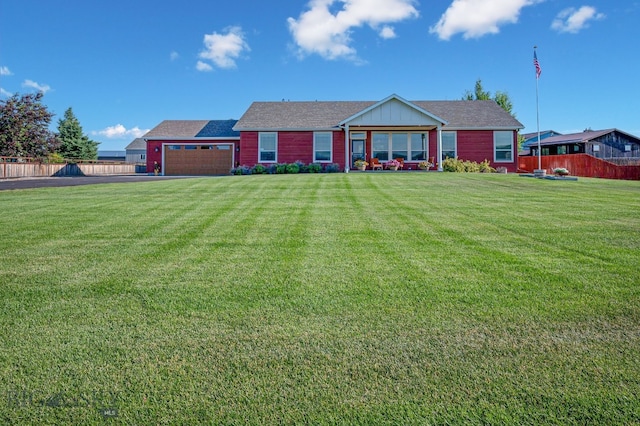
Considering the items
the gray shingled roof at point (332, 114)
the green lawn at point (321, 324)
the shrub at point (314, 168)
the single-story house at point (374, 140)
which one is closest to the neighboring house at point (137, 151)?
the gray shingled roof at point (332, 114)

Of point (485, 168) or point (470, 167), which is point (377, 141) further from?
point (485, 168)

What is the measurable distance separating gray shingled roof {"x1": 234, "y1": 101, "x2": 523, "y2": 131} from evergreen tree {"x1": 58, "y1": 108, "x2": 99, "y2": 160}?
85.4ft

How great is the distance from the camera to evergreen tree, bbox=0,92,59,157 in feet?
99.9

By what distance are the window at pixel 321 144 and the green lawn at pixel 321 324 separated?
19654 millimetres

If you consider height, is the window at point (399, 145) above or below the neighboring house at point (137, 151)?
below

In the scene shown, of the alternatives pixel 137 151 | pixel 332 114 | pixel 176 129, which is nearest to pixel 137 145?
pixel 137 151

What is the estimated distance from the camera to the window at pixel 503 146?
1020 inches

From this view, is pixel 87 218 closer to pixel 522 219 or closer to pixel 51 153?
pixel 522 219

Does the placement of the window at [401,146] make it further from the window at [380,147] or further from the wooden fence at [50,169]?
the wooden fence at [50,169]

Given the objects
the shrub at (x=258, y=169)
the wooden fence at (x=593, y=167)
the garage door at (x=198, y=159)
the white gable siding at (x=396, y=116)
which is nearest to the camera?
the wooden fence at (x=593, y=167)

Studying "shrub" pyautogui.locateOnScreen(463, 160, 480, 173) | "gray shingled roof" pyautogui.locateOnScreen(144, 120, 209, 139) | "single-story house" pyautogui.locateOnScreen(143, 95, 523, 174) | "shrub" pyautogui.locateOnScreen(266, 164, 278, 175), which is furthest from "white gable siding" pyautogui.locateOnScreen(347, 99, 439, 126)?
"gray shingled roof" pyautogui.locateOnScreen(144, 120, 209, 139)

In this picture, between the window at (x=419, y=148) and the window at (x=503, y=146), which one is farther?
the window at (x=503, y=146)

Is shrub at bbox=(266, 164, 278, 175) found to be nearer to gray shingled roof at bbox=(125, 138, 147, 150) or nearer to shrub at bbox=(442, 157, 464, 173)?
shrub at bbox=(442, 157, 464, 173)

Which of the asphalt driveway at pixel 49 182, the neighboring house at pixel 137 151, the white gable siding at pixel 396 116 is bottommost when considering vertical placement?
the asphalt driveway at pixel 49 182
